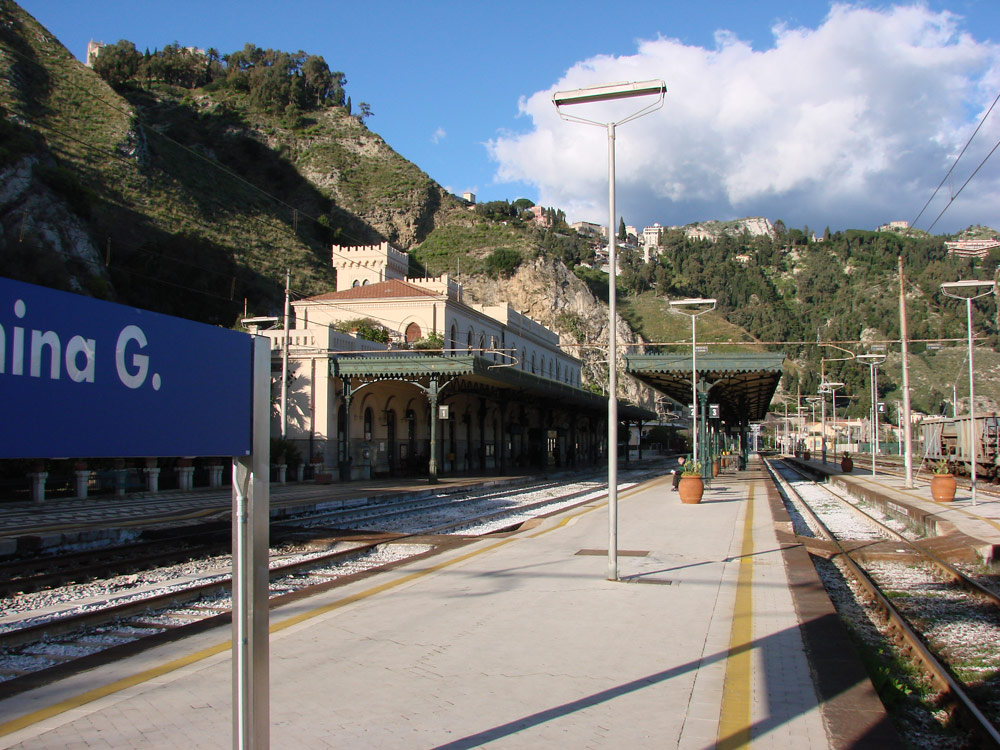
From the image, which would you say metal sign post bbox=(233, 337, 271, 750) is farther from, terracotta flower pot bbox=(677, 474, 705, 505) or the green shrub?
the green shrub

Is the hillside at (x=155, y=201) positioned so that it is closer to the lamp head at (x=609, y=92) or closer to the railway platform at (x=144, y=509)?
the railway platform at (x=144, y=509)

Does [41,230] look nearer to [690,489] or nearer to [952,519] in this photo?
[690,489]

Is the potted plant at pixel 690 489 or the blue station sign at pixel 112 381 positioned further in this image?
the potted plant at pixel 690 489

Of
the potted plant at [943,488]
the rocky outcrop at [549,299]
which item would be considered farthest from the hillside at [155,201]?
the potted plant at [943,488]

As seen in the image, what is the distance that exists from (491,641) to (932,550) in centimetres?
1129

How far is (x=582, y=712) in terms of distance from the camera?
5.05 meters

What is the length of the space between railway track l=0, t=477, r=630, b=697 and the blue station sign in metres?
3.68

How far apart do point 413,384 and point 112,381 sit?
37.6 metres

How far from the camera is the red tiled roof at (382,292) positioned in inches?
1956

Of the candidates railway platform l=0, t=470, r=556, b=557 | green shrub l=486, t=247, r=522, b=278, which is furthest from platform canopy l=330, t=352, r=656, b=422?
green shrub l=486, t=247, r=522, b=278

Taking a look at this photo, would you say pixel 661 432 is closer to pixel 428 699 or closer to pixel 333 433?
pixel 333 433

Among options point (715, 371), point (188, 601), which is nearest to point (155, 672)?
point (188, 601)

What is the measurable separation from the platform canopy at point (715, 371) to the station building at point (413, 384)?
18.3 feet

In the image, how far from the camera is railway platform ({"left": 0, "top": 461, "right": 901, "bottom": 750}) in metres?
4.65
